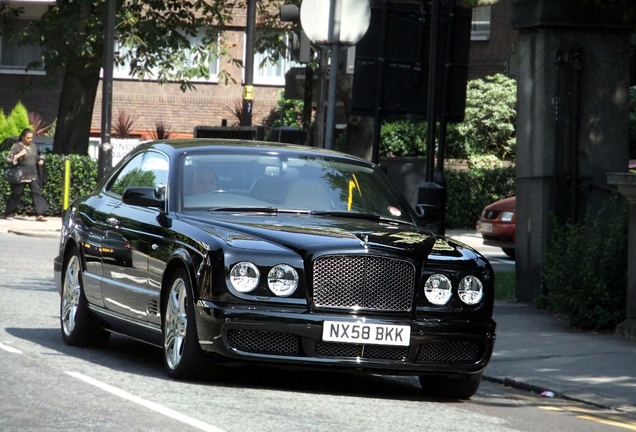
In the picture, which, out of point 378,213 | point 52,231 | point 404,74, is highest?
point 404,74

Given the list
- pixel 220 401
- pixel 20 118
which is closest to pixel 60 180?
pixel 20 118

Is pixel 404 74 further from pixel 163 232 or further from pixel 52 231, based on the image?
pixel 52 231

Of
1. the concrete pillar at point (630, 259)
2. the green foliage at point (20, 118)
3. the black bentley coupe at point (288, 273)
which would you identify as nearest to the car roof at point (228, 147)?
the black bentley coupe at point (288, 273)

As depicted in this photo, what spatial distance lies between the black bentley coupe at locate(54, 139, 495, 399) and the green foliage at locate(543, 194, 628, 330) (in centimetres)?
301

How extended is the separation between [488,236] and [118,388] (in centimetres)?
1568

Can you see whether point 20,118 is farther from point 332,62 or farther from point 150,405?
point 150,405

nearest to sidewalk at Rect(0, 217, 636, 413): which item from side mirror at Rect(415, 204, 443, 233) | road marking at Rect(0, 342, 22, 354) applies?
side mirror at Rect(415, 204, 443, 233)

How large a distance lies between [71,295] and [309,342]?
3082mm

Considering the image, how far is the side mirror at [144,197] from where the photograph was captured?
10211mm

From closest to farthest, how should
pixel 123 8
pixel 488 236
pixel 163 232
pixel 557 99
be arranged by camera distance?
pixel 163 232 → pixel 557 99 → pixel 488 236 → pixel 123 8

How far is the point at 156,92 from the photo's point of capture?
4803cm

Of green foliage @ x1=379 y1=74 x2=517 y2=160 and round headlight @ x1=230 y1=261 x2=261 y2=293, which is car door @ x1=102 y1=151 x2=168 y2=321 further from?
green foliage @ x1=379 y1=74 x2=517 y2=160

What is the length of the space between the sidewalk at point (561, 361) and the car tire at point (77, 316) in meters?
2.85

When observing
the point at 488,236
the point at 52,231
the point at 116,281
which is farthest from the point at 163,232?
the point at 52,231
